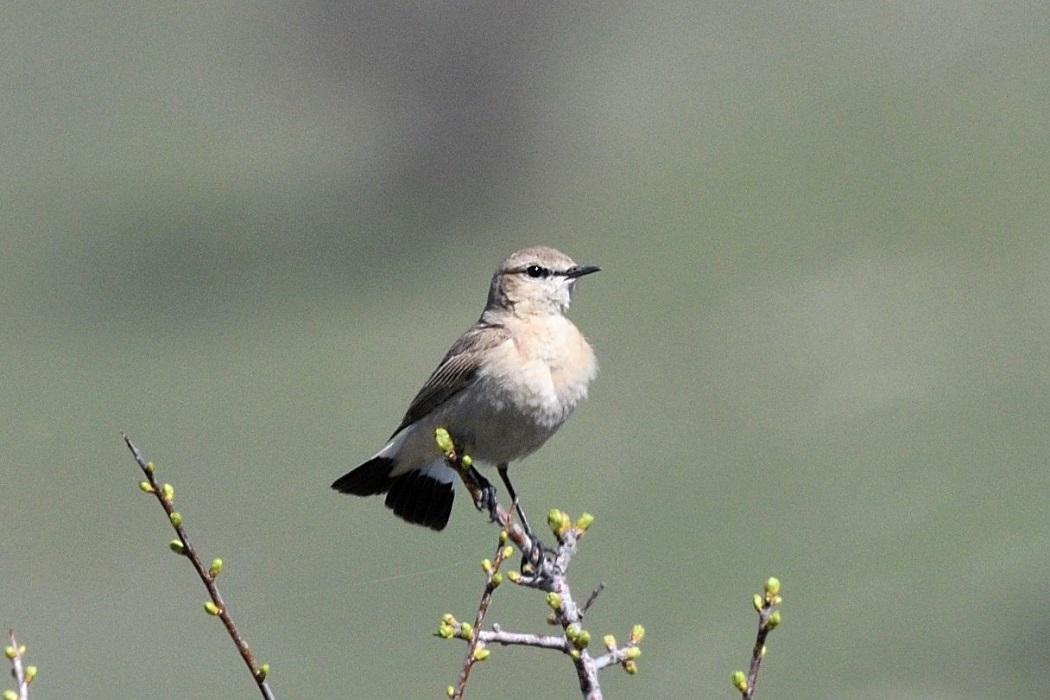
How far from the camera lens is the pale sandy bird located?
18.4 ft

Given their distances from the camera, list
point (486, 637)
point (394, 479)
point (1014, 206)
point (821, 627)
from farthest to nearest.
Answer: point (1014, 206) → point (821, 627) → point (394, 479) → point (486, 637)

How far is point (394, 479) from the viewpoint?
6.09 metres

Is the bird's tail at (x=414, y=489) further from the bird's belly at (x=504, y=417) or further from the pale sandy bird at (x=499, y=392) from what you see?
the bird's belly at (x=504, y=417)

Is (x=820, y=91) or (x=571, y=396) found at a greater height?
(x=820, y=91)

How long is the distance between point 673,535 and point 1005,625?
2.54 m

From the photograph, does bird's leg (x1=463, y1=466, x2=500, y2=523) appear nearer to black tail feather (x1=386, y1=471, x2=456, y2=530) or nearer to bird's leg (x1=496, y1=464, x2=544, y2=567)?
bird's leg (x1=496, y1=464, x2=544, y2=567)

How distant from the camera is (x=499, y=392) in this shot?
18.3 ft

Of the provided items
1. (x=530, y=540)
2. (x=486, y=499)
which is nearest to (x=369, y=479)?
(x=486, y=499)

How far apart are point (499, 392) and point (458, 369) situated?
22 cm

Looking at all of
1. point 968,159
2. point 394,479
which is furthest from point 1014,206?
point 394,479

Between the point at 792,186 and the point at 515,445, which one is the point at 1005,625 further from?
the point at 515,445

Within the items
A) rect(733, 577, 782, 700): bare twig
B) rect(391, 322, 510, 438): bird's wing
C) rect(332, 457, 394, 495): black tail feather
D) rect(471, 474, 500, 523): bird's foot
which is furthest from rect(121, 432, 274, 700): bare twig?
rect(332, 457, 394, 495): black tail feather

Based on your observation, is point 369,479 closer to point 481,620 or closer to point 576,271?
point 576,271

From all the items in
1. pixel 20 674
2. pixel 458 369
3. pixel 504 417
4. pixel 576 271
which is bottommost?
pixel 20 674
